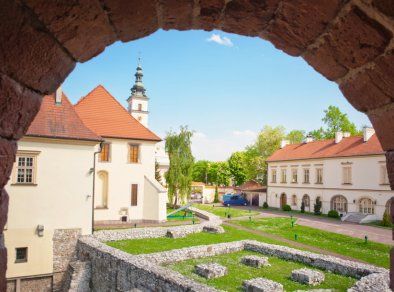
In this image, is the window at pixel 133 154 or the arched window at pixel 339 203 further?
the arched window at pixel 339 203

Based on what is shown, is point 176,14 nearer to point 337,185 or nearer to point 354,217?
point 354,217

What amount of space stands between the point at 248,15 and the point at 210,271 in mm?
13088

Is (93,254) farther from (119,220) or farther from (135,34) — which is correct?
(135,34)

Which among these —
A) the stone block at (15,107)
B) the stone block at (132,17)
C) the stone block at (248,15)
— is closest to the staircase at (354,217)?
the stone block at (248,15)

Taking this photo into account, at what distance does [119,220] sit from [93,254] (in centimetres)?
984

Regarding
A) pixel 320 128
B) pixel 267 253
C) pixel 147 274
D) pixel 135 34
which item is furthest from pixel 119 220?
pixel 320 128

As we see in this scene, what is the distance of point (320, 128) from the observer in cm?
5162

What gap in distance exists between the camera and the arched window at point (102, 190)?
25.3 metres

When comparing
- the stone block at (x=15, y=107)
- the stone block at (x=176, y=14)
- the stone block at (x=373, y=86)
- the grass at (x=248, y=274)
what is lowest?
the grass at (x=248, y=274)

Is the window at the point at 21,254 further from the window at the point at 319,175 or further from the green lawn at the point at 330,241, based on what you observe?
the window at the point at 319,175

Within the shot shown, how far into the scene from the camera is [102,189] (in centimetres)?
2591

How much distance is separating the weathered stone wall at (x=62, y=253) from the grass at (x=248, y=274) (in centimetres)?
570

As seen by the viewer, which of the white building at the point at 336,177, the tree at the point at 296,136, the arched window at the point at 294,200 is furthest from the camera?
the tree at the point at 296,136

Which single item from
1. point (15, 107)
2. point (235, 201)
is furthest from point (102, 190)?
point (235, 201)
